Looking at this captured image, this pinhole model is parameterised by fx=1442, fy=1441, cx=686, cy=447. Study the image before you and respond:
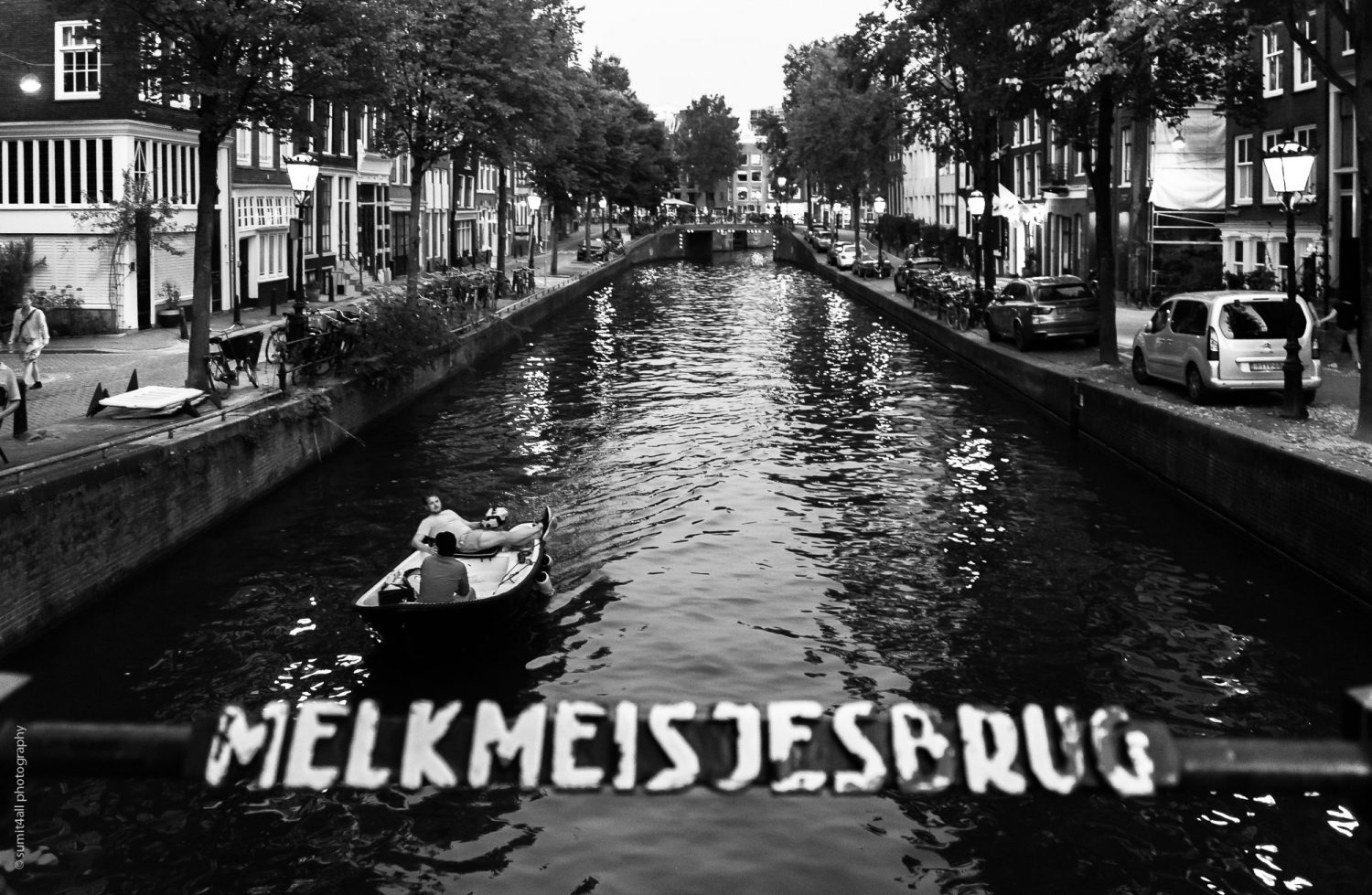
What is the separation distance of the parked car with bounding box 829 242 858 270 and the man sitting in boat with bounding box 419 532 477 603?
67057 mm

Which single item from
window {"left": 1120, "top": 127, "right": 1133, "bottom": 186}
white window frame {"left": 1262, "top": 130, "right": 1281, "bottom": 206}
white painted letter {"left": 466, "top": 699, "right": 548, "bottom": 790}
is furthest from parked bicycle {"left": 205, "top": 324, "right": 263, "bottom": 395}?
window {"left": 1120, "top": 127, "right": 1133, "bottom": 186}

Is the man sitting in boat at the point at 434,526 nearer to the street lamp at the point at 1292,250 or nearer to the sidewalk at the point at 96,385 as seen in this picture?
the sidewalk at the point at 96,385

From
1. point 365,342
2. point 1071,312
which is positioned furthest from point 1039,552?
point 1071,312

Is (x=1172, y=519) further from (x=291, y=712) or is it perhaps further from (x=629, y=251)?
(x=629, y=251)

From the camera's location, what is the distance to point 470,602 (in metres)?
13.1

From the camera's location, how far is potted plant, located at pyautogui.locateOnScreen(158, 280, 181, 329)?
118 ft

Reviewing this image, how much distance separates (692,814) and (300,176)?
18882 millimetres

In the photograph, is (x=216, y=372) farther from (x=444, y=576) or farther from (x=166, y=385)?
(x=444, y=576)

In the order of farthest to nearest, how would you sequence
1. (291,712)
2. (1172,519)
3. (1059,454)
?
(1059,454) → (1172,519) → (291,712)

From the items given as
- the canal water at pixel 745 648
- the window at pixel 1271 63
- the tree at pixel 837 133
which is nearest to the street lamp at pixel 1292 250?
the canal water at pixel 745 648

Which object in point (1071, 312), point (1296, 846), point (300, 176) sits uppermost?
point (300, 176)

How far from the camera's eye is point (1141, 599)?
15.7 m

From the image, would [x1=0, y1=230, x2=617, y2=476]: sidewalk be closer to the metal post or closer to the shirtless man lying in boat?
the shirtless man lying in boat

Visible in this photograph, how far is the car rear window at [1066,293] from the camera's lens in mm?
35062
